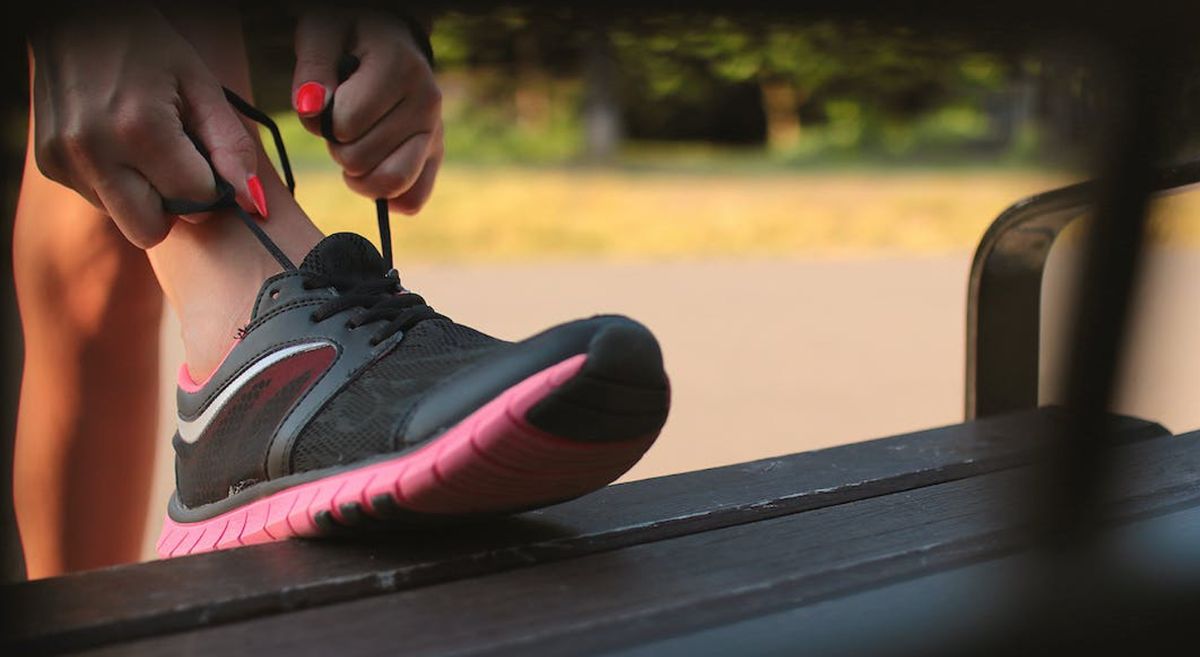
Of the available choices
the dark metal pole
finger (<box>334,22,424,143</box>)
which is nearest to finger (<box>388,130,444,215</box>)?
finger (<box>334,22,424,143</box>)

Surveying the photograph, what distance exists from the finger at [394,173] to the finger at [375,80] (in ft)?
0.14

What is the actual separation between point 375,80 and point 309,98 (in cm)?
6

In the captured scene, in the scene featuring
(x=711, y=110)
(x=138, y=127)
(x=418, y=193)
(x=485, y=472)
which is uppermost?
(x=138, y=127)

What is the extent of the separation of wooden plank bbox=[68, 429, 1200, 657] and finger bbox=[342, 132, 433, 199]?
0.48m

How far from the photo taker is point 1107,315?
0.55 m

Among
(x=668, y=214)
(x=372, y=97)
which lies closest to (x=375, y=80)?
(x=372, y=97)

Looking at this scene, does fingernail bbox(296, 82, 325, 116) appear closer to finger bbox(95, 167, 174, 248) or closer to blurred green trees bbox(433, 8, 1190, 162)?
finger bbox(95, 167, 174, 248)

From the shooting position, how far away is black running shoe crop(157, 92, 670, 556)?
76 cm

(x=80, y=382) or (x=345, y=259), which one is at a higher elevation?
(x=345, y=259)

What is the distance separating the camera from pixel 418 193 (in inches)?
52.0

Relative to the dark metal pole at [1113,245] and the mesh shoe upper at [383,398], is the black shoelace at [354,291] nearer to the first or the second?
the mesh shoe upper at [383,398]

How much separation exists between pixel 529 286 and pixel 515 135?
574 cm

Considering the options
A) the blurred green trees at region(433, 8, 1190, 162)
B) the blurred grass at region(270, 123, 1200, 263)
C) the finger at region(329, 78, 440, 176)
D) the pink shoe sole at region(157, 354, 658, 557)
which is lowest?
the blurred grass at region(270, 123, 1200, 263)

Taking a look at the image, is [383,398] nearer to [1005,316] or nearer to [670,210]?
[1005,316]
